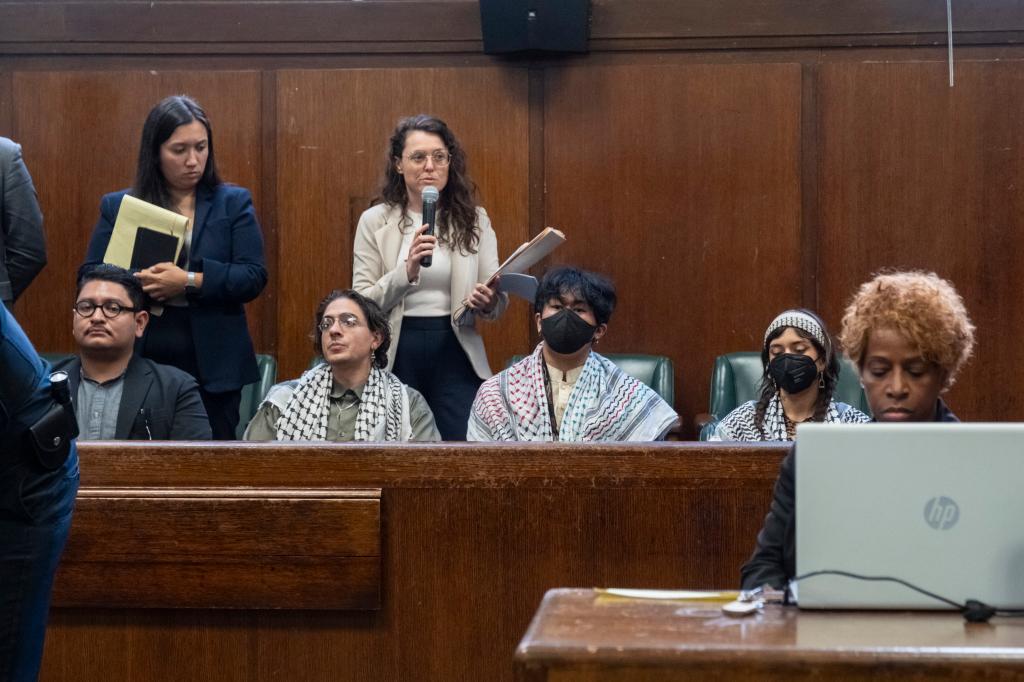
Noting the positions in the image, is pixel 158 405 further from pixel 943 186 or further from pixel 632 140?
pixel 943 186

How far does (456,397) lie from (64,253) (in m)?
1.87

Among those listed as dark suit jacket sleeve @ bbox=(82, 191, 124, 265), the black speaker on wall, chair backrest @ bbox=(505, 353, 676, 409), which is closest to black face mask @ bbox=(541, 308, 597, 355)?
chair backrest @ bbox=(505, 353, 676, 409)

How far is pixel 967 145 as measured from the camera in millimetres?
4766

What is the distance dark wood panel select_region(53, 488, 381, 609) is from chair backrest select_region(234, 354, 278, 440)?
133 centimetres

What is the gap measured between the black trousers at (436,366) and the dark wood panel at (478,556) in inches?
43.9

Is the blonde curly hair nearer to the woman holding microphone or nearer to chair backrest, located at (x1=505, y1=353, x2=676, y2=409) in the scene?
the woman holding microphone

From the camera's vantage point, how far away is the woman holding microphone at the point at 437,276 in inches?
151

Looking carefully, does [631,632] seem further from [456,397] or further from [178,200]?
[178,200]

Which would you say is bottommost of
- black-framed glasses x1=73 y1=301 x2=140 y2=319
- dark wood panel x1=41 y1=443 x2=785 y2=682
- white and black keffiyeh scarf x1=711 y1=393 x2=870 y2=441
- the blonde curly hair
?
dark wood panel x1=41 y1=443 x2=785 y2=682

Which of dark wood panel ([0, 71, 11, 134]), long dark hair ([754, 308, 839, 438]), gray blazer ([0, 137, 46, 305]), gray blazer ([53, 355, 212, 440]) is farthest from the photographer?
dark wood panel ([0, 71, 11, 134])

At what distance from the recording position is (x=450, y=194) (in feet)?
12.8

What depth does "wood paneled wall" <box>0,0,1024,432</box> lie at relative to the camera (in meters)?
4.77

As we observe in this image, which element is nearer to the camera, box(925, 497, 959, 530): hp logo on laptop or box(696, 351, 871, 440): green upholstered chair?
box(925, 497, 959, 530): hp logo on laptop

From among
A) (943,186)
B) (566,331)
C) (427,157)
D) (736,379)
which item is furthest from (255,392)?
(943,186)
